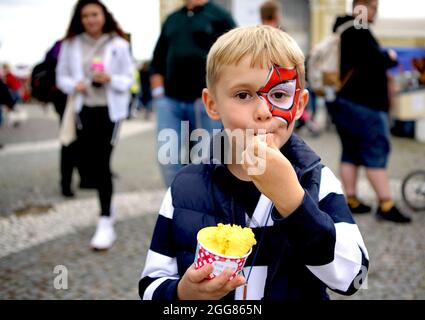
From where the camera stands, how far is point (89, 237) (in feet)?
A: 12.6

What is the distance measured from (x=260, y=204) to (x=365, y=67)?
310 cm

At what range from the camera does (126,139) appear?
1030 cm

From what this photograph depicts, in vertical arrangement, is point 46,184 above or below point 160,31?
below

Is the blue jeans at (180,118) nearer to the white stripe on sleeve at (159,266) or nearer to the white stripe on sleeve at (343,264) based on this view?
the white stripe on sleeve at (159,266)

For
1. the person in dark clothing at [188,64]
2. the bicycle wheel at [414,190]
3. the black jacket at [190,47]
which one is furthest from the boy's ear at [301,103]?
the bicycle wheel at [414,190]

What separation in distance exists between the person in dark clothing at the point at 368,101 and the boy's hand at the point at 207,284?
3256mm

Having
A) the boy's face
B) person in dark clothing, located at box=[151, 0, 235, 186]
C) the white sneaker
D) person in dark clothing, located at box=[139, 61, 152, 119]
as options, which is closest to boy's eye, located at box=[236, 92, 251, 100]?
the boy's face

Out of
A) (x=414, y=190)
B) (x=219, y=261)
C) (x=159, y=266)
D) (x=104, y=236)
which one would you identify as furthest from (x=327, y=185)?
(x=414, y=190)

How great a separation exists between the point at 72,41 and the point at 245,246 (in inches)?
117

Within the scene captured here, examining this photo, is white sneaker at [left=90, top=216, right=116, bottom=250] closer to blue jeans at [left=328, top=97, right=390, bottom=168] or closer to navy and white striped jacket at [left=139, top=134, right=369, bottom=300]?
blue jeans at [left=328, top=97, right=390, bottom=168]

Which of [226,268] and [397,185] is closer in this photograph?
[226,268]

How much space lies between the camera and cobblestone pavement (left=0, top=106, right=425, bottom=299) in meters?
2.88
